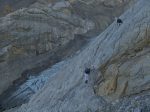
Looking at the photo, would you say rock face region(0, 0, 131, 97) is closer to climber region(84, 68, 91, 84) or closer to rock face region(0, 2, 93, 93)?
rock face region(0, 2, 93, 93)

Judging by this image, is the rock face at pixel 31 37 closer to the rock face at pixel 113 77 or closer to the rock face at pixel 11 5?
the rock face at pixel 11 5

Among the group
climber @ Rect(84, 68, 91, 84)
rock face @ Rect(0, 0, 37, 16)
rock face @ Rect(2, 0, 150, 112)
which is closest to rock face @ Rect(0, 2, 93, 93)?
rock face @ Rect(0, 0, 37, 16)

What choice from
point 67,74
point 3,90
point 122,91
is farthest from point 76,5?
point 122,91

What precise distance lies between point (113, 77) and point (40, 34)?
17.4 m

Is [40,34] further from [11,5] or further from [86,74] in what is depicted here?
[86,74]

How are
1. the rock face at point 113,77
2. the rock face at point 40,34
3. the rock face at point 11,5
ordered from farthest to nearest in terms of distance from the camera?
the rock face at point 11,5, the rock face at point 40,34, the rock face at point 113,77

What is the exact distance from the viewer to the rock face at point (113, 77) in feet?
65.9

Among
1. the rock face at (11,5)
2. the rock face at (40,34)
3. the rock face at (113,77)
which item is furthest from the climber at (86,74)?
the rock face at (11,5)

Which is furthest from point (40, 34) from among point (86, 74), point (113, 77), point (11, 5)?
point (113, 77)

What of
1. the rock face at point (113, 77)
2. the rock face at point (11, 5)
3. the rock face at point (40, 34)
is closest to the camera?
the rock face at point (113, 77)

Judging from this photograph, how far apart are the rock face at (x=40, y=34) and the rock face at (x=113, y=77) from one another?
32.0 feet

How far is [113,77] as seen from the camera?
69.4 feet

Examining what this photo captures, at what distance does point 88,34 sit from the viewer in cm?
3962

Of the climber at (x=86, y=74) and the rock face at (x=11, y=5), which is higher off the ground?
the rock face at (x=11, y=5)
